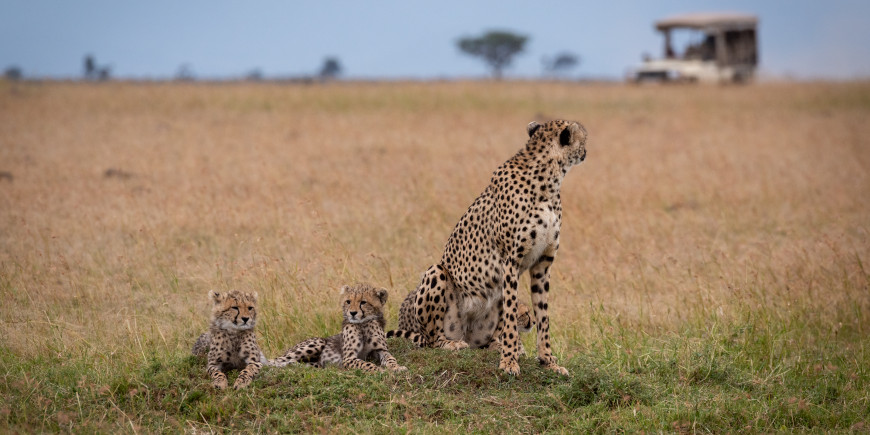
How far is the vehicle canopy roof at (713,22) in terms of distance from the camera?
3356cm

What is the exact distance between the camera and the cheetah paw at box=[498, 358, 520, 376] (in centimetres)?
474

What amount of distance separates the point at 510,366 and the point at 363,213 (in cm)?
478

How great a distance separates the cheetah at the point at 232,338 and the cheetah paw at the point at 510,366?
1250 millimetres

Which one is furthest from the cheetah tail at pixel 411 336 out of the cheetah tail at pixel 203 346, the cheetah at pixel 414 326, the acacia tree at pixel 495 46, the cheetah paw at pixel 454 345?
the acacia tree at pixel 495 46

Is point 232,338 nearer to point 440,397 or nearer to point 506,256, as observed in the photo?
point 440,397

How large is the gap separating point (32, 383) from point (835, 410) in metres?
4.22

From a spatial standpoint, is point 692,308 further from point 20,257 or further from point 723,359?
point 20,257

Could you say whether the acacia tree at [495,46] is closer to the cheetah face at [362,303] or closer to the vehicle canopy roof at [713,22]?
the vehicle canopy roof at [713,22]

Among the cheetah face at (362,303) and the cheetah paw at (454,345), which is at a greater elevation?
the cheetah face at (362,303)

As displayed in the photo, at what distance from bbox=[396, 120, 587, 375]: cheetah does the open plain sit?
251 millimetres

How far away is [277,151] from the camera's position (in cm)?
1343

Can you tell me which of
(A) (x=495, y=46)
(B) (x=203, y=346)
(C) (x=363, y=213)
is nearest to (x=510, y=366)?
(B) (x=203, y=346)

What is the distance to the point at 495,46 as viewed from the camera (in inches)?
2083

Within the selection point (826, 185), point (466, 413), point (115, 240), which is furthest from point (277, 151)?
point (466, 413)
